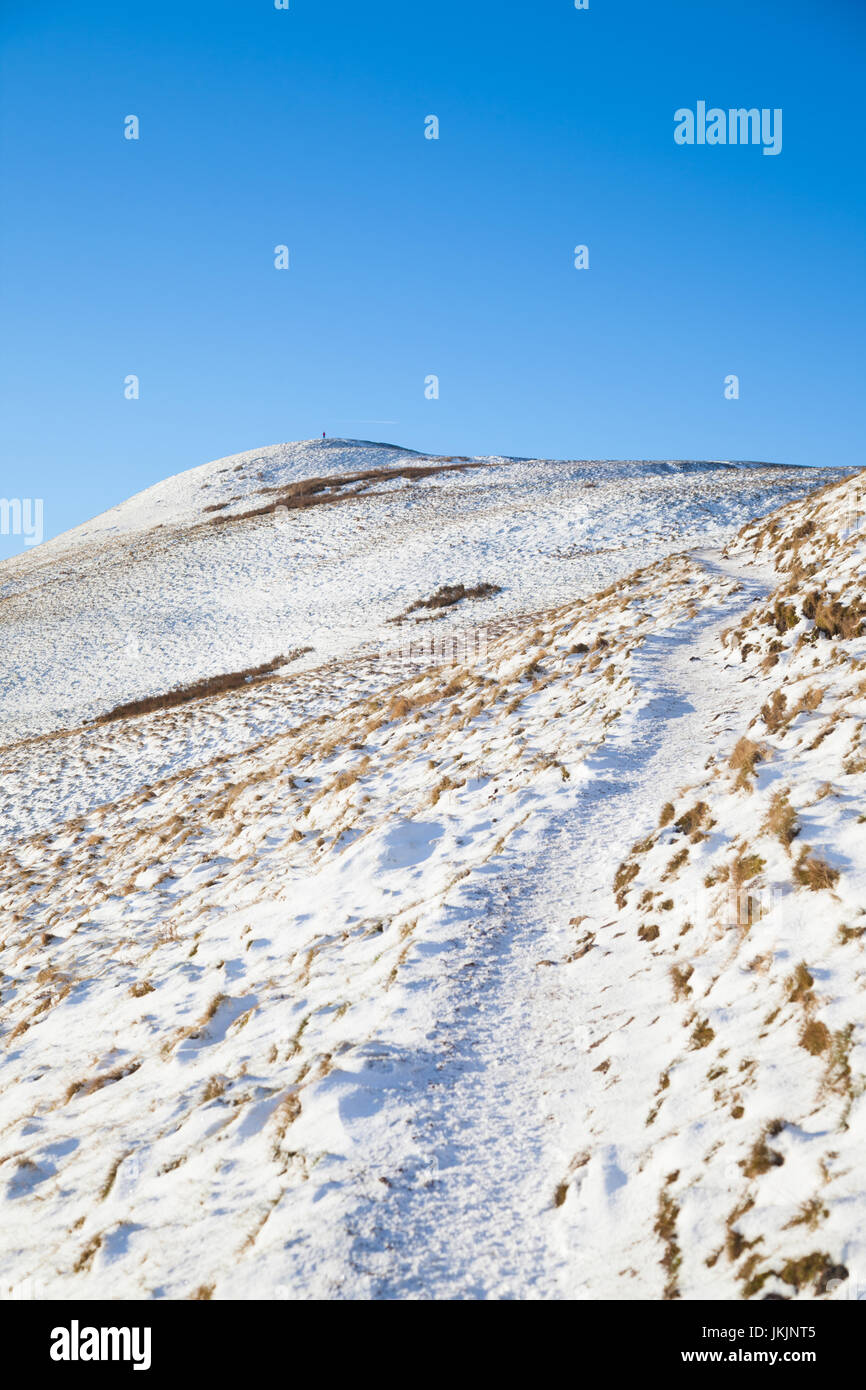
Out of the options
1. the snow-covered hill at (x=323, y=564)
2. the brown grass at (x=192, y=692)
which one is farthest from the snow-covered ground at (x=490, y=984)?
the snow-covered hill at (x=323, y=564)

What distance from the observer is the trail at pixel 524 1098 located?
4.61 m

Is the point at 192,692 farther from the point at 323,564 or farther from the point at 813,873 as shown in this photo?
the point at 813,873

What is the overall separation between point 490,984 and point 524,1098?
53.7 inches

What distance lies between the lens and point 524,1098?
19.2 feet

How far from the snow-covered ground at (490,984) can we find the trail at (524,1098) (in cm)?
2

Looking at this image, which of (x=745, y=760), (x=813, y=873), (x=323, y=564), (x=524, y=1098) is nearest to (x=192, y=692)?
(x=323, y=564)

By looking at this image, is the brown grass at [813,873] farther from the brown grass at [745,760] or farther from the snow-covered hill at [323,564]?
the snow-covered hill at [323,564]

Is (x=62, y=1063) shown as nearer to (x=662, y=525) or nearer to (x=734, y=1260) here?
(x=734, y=1260)

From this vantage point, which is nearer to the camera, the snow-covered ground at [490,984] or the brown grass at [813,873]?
the snow-covered ground at [490,984]

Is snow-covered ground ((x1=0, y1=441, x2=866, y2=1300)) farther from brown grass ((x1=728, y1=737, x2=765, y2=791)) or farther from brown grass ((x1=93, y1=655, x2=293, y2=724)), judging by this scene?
brown grass ((x1=93, y1=655, x2=293, y2=724))

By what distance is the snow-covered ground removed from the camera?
4.66 meters

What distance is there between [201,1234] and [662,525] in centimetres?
3689

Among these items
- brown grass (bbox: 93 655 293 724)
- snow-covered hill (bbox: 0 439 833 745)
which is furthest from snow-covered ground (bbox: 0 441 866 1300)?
snow-covered hill (bbox: 0 439 833 745)
